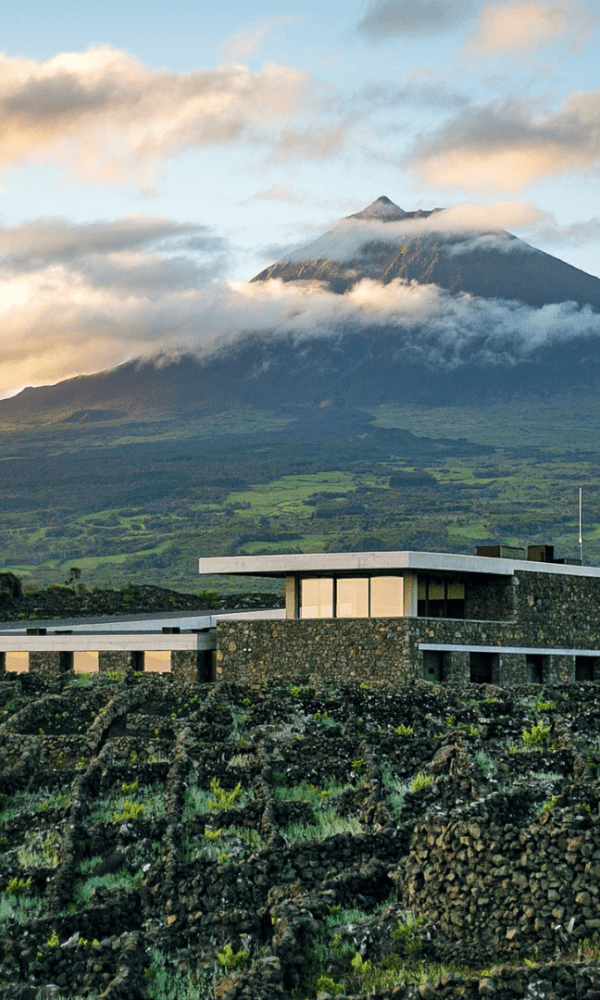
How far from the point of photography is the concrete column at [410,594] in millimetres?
63906

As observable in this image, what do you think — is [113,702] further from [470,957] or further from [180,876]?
[470,957]

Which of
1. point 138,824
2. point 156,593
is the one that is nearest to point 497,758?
point 138,824

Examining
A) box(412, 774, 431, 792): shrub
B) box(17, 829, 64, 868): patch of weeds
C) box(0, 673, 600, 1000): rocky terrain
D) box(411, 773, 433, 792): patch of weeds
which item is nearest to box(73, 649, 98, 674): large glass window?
box(0, 673, 600, 1000): rocky terrain

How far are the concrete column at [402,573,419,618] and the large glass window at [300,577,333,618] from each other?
12.4ft

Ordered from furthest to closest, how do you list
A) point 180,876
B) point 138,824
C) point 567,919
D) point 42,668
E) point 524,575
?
point 42,668 < point 524,575 < point 138,824 < point 180,876 < point 567,919

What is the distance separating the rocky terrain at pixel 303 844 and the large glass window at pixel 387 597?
15.6 feet

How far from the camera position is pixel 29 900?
4103 centimetres

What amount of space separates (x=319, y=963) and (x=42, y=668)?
1689 inches

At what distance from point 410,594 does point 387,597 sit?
1.13 m

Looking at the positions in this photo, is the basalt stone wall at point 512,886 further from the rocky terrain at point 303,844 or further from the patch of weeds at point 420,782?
the patch of weeds at point 420,782

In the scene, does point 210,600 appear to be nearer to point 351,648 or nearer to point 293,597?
point 293,597

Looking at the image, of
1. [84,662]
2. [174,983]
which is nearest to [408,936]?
[174,983]

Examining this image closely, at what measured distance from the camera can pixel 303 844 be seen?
4178 centimetres

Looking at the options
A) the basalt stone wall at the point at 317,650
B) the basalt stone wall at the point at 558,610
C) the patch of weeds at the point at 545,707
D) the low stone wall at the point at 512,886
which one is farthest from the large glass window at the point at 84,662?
the low stone wall at the point at 512,886
